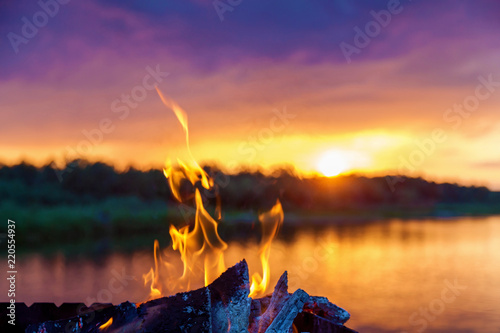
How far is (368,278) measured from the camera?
10430 mm

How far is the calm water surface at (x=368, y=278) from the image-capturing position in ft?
25.1

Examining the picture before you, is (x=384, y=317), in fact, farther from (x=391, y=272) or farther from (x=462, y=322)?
(x=391, y=272)

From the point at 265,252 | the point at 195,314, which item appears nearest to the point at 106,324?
the point at 195,314

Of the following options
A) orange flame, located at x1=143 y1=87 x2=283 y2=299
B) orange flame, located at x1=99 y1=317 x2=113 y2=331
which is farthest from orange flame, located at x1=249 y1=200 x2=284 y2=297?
orange flame, located at x1=99 y1=317 x2=113 y2=331

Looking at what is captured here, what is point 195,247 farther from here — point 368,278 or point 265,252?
point 368,278

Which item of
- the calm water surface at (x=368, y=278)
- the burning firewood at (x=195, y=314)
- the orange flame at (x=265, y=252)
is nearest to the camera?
the burning firewood at (x=195, y=314)

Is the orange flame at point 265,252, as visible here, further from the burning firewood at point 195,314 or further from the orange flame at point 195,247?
the burning firewood at point 195,314

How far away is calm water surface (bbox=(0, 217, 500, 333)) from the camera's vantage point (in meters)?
7.64

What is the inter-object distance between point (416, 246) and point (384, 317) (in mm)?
9076

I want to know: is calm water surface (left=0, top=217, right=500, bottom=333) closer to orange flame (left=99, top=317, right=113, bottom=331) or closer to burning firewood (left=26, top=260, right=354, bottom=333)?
burning firewood (left=26, top=260, right=354, bottom=333)

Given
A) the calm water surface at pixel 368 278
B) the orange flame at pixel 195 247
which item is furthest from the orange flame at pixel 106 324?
the calm water surface at pixel 368 278

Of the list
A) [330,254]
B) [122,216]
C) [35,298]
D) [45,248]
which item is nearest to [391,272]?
[330,254]

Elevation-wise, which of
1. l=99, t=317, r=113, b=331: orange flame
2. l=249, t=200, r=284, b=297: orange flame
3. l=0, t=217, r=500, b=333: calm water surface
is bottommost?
l=0, t=217, r=500, b=333: calm water surface

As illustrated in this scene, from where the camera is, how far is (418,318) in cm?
740
